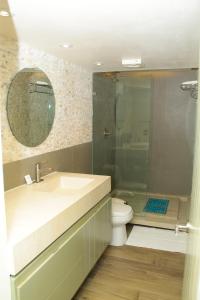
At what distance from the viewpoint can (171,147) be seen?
14.8 feet

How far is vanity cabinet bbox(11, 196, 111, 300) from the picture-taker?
54.5 inches

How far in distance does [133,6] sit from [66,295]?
6.30ft

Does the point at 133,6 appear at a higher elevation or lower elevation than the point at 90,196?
A: higher

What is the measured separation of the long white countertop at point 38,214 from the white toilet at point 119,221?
1.86 ft

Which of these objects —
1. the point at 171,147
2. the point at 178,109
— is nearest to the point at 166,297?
the point at 171,147

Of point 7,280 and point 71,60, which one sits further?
point 71,60

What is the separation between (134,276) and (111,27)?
2.19m

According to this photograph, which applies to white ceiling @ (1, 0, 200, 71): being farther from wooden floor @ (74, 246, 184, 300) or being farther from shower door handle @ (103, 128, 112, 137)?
wooden floor @ (74, 246, 184, 300)

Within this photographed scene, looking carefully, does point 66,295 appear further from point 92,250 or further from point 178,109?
point 178,109

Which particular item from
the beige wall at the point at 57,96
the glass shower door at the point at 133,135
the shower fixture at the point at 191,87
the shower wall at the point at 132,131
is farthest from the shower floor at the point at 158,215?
the shower fixture at the point at 191,87

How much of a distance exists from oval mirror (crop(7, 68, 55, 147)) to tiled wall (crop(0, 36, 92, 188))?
0.17 ft

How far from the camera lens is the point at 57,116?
9.02ft

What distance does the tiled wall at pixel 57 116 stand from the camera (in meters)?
2.03

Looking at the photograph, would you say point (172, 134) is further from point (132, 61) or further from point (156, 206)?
point (132, 61)
